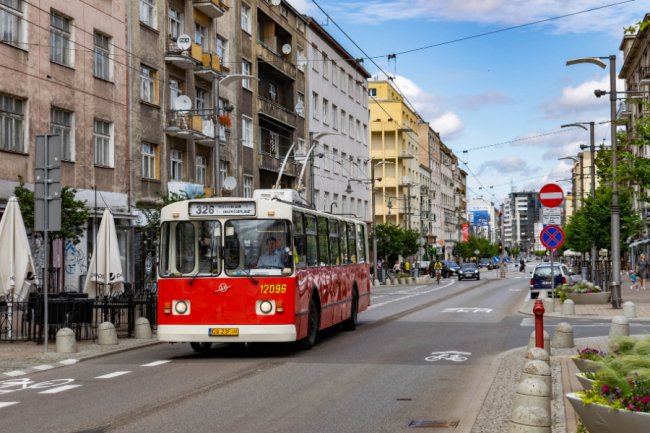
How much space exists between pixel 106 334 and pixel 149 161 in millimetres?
19989

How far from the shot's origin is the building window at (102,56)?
33.7 meters

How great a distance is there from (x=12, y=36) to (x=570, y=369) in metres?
21.4

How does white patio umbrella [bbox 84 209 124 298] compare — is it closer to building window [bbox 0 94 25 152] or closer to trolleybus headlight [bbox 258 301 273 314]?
trolleybus headlight [bbox 258 301 273 314]

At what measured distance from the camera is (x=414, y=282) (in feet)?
234

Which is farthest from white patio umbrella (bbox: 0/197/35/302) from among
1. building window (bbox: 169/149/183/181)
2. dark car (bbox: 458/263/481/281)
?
dark car (bbox: 458/263/481/281)

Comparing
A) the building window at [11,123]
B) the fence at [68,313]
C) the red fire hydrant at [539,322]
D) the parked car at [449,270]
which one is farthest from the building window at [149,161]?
the parked car at [449,270]

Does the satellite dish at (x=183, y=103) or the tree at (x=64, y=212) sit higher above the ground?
the satellite dish at (x=183, y=103)

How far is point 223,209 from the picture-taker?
16125mm

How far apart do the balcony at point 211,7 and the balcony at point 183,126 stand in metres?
5.00

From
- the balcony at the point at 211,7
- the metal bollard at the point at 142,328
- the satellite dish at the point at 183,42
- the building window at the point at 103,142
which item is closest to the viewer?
the metal bollard at the point at 142,328

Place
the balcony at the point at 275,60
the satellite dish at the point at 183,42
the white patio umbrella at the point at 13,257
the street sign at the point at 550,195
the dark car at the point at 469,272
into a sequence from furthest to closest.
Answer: the dark car at the point at 469,272 < the balcony at the point at 275,60 < the satellite dish at the point at 183,42 < the street sign at the point at 550,195 < the white patio umbrella at the point at 13,257

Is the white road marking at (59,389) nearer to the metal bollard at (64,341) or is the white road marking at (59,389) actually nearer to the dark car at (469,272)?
the metal bollard at (64,341)

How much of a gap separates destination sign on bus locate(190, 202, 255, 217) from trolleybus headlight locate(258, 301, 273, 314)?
150cm

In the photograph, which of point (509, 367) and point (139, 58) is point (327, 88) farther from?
point (509, 367)
